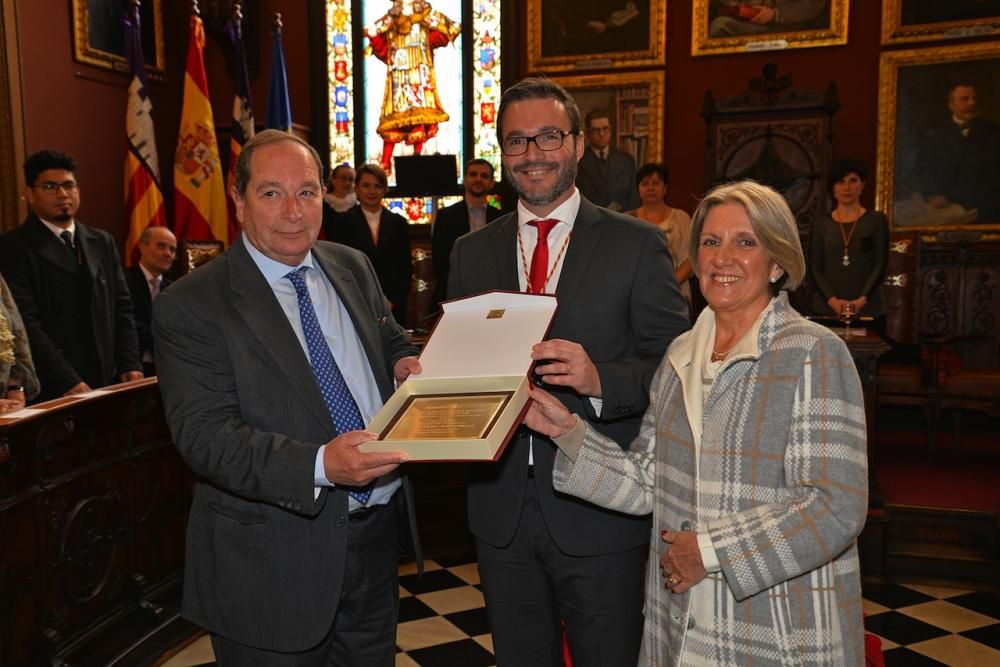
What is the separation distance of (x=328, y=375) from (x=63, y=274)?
10.3 feet

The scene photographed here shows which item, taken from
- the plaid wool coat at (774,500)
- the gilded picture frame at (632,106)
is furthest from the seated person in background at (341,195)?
the plaid wool coat at (774,500)

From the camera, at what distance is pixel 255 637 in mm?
1838

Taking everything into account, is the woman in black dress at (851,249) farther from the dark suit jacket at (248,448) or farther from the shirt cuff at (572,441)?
the dark suit jacket at (248,448)

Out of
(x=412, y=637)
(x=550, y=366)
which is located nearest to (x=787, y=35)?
(x=412, y=637)

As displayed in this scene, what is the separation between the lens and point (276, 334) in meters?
1.84

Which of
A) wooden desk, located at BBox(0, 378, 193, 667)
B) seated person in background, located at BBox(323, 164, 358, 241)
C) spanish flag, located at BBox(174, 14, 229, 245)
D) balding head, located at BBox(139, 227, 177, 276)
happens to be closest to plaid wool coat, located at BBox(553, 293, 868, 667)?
wooden desk, located at BBox(0, 378, 193, 667)

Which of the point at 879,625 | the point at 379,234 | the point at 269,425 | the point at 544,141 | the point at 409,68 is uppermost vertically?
the point at 409,68

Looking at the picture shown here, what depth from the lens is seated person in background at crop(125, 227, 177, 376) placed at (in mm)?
5105

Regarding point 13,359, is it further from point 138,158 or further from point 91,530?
point 138,158

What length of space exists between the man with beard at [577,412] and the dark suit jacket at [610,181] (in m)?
5.71

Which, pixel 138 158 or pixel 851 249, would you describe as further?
pixel 138 158

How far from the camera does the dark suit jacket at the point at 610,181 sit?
25.5 feet

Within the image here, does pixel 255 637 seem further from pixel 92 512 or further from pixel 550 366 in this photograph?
pixel 92 512

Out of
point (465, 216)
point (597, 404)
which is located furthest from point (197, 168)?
point (597, 404)
